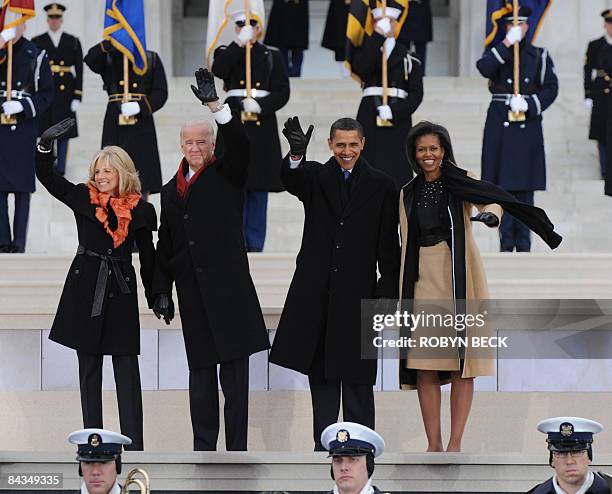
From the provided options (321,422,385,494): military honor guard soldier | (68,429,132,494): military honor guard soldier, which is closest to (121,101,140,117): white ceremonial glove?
(68,429,132,494): military honor guard soldier

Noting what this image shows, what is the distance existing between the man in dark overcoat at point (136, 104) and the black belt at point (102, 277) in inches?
135

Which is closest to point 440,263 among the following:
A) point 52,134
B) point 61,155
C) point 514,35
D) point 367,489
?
point 367,489

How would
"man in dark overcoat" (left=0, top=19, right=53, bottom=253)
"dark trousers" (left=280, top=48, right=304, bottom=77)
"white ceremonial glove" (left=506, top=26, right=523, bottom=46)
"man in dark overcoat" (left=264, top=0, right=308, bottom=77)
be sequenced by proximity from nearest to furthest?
"man in dark overcoat" (left=0, top=19, right=53, bottom=253), "white ceremonial glove" (left=506, top=26, right=523, bottom=46), "man in dark overcoat" (left=264, top=0, right=308, bottom=77), "dark trousers" (left=280, top=48, right=304, bottom=77)

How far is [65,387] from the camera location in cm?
948

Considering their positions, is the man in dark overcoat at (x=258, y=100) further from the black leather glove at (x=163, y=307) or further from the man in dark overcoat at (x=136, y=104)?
the black leather glove at (x=163, y=307)

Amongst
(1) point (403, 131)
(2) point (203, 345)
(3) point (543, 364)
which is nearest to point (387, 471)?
(2) point (203, 345)

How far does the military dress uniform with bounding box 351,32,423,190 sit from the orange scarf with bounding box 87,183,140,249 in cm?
360

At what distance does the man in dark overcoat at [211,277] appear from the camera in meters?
8.10

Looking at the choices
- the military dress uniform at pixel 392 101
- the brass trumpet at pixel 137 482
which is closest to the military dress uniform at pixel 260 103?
the military dress uniform at pixel 392 101

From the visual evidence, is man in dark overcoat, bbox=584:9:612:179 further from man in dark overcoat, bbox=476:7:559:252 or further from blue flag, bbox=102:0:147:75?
blue flag, bbox=102:0:147:75

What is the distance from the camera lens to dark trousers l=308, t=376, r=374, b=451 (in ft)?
26.4

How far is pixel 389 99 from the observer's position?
11586mm

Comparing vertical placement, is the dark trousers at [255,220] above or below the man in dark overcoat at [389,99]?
below

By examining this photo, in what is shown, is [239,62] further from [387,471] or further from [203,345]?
[387,471]
